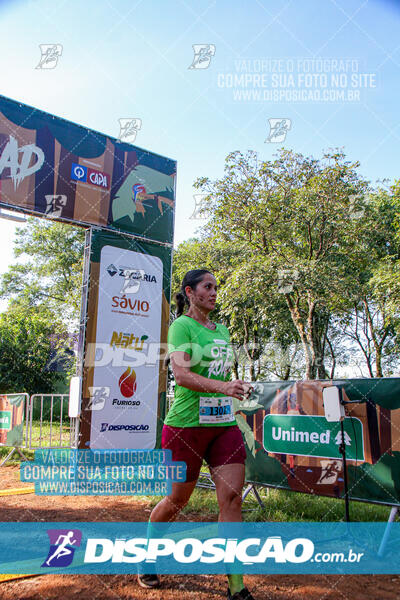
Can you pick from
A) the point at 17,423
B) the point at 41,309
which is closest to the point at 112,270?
the point at 17,423

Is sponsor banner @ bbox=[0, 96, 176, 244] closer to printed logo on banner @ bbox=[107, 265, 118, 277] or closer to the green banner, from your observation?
printed logo on banner @ bbox=[107, 265, 118, 277]

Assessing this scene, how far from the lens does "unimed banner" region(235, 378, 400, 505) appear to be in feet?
12.7

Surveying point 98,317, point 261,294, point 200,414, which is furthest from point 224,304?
point 200,414

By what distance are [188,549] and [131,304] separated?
4.41 meters

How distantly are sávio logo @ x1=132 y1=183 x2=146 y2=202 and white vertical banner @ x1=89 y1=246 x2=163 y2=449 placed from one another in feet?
3.24

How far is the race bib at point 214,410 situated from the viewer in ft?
9.02

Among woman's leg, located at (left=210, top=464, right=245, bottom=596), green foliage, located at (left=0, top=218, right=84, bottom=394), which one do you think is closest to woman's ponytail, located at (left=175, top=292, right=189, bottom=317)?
woman's leg, located at (left=210, top=464, right=245, bottom=596)

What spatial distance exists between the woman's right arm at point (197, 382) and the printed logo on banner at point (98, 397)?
4441mm

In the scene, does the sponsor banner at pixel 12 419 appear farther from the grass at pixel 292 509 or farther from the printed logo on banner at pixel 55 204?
the grass at pixel 292 509

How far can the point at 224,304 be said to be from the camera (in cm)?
1738

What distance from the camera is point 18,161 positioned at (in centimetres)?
654

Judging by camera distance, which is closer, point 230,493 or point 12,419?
point 230,493

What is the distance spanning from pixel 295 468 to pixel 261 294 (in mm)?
12094

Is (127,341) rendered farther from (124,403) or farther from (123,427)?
(123,427)
